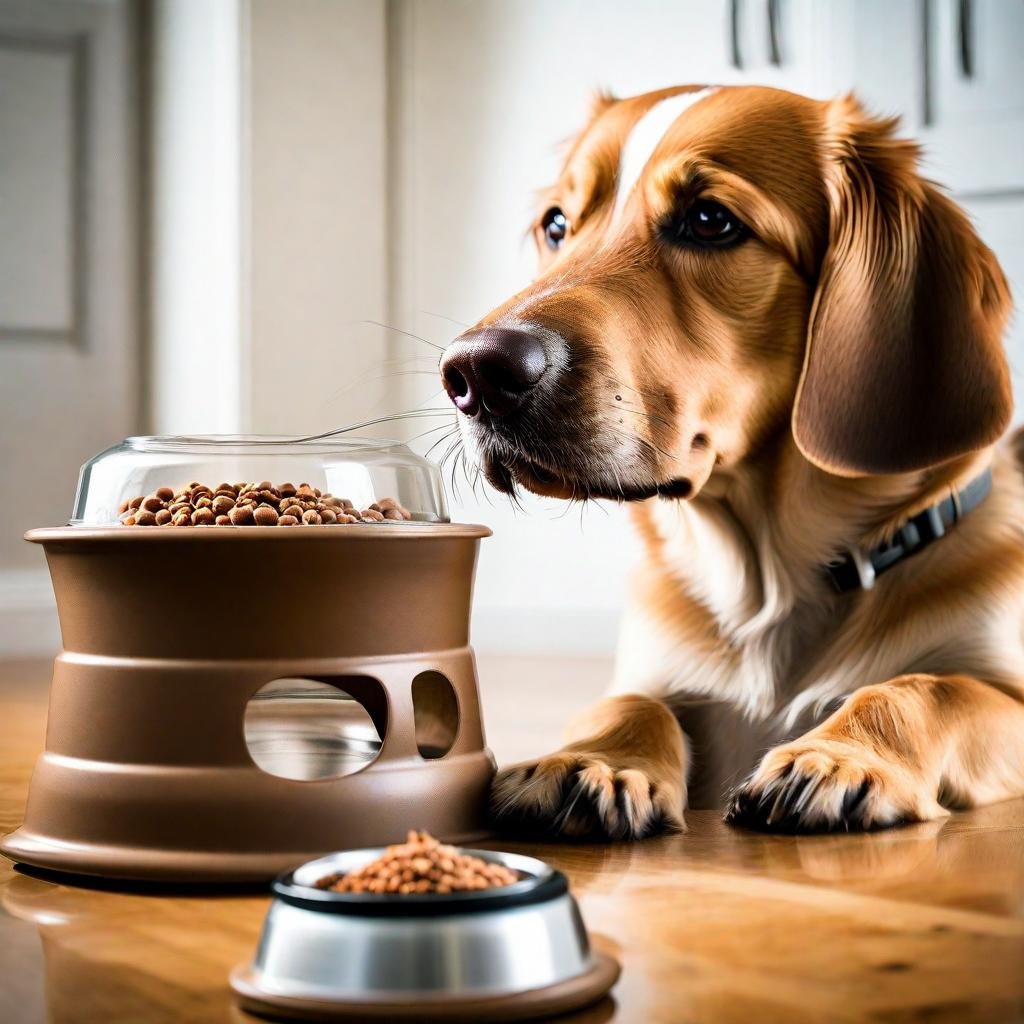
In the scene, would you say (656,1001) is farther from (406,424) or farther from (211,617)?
(406,424)

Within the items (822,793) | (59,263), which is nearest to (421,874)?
(822,793)

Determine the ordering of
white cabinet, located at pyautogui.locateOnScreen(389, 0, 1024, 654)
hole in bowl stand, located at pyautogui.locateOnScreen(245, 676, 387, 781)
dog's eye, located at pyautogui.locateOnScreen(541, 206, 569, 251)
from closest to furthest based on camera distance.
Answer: hole in bowl stand, located at pyautogui.locateOnScreen(245, 676, 387, 781)
dog's eye, located at pyautogui.locateOnScreen(541, 206, 569, 251)
white cabinet, located at pyautogui.locateOnScreen(389, 0, 1024, 654)

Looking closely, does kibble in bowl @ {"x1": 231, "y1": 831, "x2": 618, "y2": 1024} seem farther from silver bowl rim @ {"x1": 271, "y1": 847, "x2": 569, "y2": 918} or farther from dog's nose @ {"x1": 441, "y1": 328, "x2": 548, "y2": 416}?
dog's nose @ {"x1": 441, "y1": 328, "x2": 548, "y2": 416}

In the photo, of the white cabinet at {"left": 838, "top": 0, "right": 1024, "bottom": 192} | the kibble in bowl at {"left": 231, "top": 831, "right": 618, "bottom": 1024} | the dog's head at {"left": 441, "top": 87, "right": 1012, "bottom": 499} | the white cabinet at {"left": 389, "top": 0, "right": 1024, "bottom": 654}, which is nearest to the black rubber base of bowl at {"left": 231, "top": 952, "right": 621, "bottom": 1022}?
the kibble in bowl at {"left": 231, "top": 831, "right": 618, "bottom": 1024}

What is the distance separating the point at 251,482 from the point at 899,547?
728 mm

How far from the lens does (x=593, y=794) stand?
3.81 ft

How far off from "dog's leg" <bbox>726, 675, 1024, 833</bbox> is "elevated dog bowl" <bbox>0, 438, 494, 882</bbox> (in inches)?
11.0

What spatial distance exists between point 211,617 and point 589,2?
10.8 ft


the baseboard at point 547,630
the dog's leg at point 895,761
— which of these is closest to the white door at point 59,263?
the baseboard at point 547,630

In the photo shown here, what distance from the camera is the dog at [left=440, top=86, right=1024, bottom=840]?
1.34 m

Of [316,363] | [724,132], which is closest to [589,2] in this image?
[316,363]

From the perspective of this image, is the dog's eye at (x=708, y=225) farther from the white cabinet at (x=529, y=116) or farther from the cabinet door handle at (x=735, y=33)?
the cabinet door handle at (x=735, y=33)

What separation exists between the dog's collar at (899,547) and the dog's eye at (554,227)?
1.75 ft

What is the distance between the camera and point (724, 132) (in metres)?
1.50
